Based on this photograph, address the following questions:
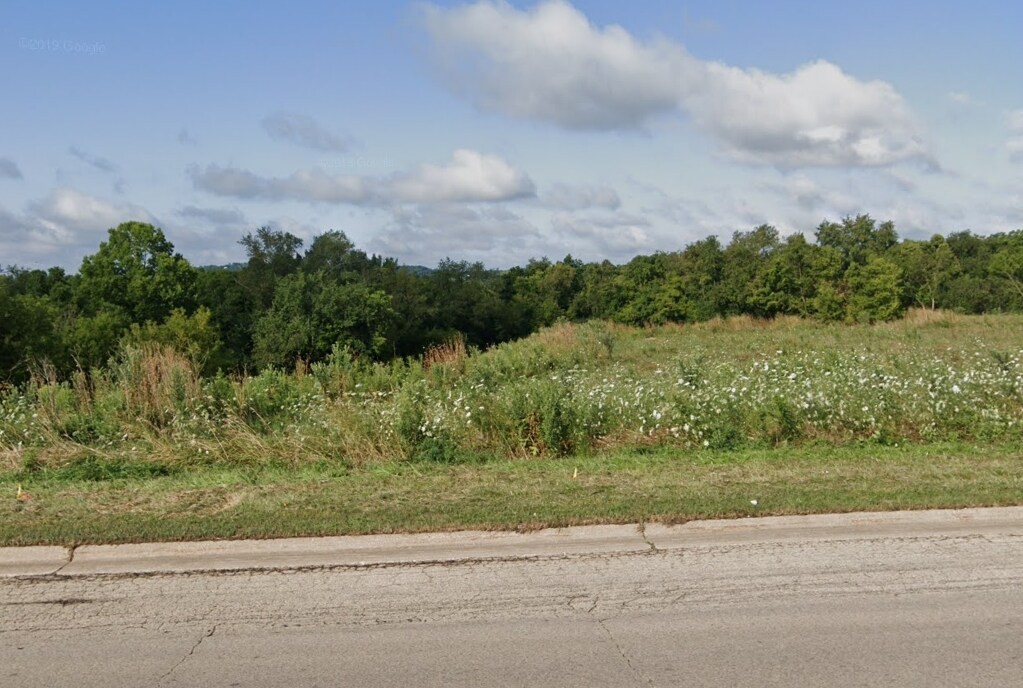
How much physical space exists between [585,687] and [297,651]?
5.24 feet

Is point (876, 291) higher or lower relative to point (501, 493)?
higher

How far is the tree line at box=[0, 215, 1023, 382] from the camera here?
53462mm

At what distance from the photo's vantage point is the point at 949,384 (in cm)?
1122

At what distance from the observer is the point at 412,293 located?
72.2m

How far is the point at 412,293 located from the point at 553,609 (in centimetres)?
6769

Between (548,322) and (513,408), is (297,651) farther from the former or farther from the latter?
(548,322)

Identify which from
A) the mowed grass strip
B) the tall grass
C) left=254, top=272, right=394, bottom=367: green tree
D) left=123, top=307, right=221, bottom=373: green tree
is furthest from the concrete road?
left=254, top=272, right=394, bottom=367: green tree

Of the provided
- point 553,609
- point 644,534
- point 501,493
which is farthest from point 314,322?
point 553,609

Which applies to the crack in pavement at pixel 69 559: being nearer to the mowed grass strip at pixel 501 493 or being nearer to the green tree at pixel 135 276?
the mowed grass strip at pixel 501 493

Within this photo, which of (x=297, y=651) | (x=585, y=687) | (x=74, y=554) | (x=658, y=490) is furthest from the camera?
(x=658, y=490)

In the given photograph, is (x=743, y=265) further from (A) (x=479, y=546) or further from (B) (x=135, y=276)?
(A) (x=479, y=546)

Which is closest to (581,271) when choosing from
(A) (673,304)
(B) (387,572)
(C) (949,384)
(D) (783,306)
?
(A) (673,304)

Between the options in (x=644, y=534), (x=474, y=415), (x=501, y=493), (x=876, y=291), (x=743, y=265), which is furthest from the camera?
(x=743, y=265)

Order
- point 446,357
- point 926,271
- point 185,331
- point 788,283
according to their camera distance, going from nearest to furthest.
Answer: point 446,357
point 185,331
point 926,271
point 788,283
